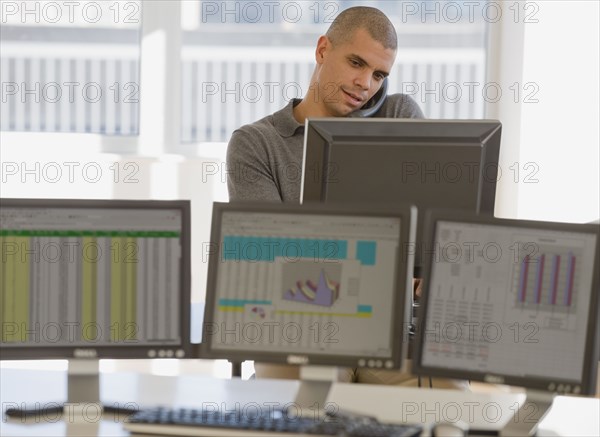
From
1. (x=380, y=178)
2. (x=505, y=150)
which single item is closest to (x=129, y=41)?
(x=505, y=150)

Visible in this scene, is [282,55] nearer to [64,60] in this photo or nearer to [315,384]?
[64,60]

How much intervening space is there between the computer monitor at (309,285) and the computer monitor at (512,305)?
0.24 feet

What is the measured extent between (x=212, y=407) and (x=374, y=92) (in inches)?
56.9

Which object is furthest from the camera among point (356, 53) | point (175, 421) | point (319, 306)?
point (356, 53)

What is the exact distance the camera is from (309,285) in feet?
6.86

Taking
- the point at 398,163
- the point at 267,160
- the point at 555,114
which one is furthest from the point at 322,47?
the point at 555,114

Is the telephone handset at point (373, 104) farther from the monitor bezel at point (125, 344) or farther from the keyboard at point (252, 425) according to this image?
the keyboard at point (252, 425)

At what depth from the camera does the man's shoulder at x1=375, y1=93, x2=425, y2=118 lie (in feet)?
10.9

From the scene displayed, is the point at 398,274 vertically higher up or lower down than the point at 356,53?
lower down

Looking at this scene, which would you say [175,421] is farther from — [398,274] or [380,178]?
[380,178]

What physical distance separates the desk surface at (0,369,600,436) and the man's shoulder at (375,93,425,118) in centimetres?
123

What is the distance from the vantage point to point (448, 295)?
80.0 inches

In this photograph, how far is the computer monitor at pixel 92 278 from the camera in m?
2.09

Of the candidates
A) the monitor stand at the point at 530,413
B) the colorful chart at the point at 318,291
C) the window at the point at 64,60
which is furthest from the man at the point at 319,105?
the window at the point at 64,60
